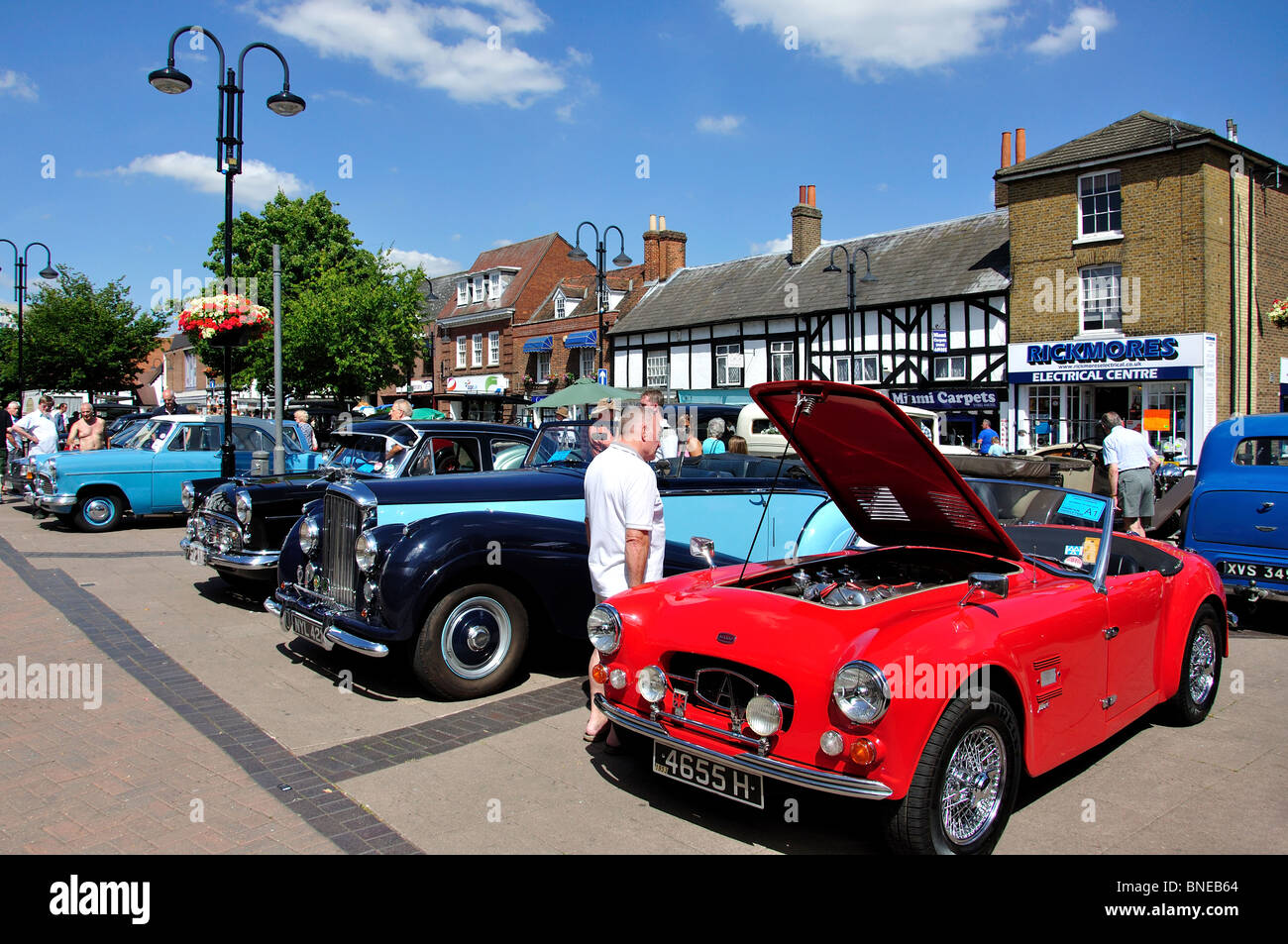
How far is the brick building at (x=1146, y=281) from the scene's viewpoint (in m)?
21.4

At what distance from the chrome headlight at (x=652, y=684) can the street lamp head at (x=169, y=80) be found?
12.1m

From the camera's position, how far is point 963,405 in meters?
25.8

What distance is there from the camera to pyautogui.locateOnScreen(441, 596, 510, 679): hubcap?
17.9 ft

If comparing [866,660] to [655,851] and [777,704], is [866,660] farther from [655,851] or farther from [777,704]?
[655,851]

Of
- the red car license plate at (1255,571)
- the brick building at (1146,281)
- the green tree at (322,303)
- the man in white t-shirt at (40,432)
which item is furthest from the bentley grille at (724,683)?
the green tree at (322,303)

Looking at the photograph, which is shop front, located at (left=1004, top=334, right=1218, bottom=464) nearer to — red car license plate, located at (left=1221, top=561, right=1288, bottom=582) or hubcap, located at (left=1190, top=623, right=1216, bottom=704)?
red car license plate, located at (left=1221, top=561, right=1288, bottom=582)

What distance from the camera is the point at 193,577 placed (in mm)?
9586

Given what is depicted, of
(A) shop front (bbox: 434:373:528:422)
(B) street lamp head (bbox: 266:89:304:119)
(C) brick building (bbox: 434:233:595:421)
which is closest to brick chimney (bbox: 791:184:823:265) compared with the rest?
(A) shop front (bbox: 434:373:528:422)

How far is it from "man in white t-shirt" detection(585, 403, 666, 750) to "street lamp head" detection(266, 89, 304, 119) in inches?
422

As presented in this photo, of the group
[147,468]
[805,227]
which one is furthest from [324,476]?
[805,227]

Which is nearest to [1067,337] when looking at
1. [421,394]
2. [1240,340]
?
[1240,340]

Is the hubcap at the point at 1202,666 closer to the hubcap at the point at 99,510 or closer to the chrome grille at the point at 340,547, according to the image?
the chrome grille at the point at 340,547

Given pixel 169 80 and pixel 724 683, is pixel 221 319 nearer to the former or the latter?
pixel 169 80

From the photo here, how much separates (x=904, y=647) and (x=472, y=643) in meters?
3.16
